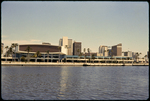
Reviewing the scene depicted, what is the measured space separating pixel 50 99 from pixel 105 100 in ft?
26.1

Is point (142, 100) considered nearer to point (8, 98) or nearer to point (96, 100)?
point (96, 100)

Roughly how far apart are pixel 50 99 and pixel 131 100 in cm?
1181

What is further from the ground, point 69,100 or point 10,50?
point 10,50

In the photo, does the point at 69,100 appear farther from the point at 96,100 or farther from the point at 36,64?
the point at 36,64

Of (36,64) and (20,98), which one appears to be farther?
(36,64)

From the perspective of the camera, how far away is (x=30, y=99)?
2686 cm

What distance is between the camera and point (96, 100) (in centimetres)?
2666

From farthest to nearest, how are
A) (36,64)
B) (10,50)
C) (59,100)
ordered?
(10,50)
(36,64)
(59,100)

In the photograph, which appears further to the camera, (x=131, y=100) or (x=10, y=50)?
(x=10, y=50)

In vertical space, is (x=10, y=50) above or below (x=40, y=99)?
above

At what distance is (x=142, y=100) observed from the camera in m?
27.5

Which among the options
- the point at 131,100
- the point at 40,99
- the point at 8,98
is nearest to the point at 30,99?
the point at 40,99

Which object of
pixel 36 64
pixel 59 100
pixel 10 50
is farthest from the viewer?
pixel 10 50

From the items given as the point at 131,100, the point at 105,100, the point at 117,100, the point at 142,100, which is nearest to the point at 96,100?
the point at 105,100
